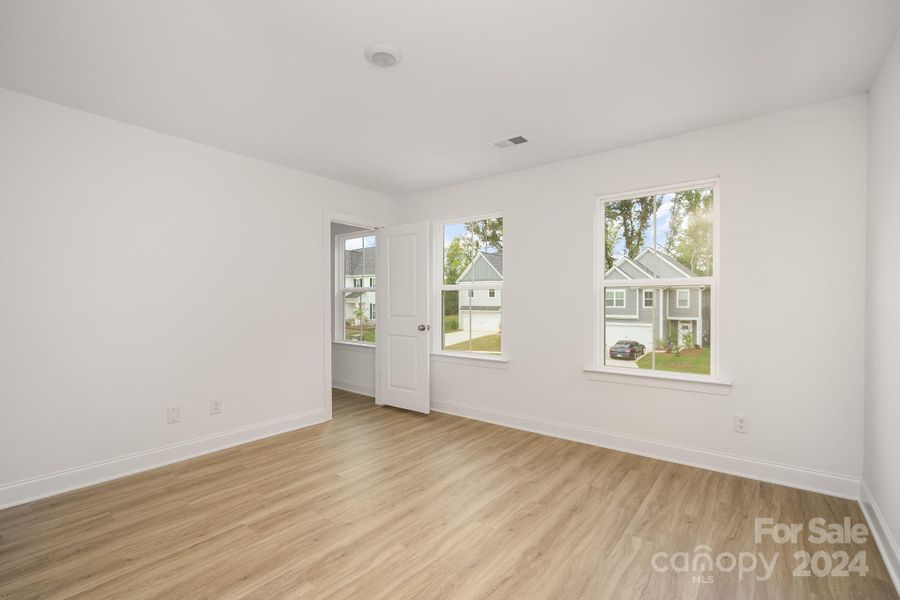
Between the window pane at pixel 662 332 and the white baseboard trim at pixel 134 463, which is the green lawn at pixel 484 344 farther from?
the white baseboard trim at pixel 134 463

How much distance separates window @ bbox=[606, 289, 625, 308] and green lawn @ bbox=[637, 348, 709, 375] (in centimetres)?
48

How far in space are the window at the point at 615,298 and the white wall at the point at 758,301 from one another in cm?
16

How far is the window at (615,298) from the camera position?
3.62m

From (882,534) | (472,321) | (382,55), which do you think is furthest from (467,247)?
(882,534)

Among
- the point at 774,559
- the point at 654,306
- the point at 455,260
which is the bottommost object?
the point at 774,559

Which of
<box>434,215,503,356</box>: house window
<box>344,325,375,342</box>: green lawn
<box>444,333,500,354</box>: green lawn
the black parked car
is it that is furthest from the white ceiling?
<box>344,325,375,342</box>: green lawn

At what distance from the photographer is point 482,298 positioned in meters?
4.56

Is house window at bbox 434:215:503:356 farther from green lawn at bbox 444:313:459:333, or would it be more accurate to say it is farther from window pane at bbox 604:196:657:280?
window pane at bbox 604:196:657:280

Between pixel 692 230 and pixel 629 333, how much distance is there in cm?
96

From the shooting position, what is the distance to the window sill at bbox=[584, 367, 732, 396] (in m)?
3.07

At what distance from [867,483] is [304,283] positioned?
14.8 ft

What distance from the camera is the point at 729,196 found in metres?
3.04

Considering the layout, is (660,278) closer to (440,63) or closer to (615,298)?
(615,298)

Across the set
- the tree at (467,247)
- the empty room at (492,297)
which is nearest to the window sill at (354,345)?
the empty room at (492,297)
